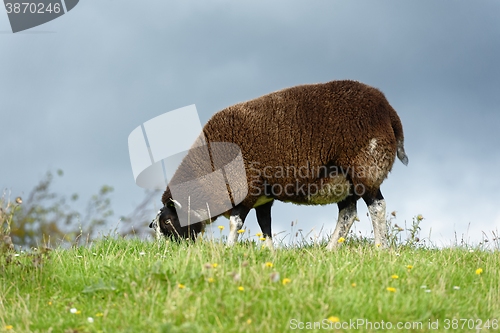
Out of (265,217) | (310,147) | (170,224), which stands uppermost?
(310,147)

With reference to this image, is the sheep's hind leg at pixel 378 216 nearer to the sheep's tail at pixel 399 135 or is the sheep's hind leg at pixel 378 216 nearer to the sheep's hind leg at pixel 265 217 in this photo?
the sheep's tail at pixel 399 135

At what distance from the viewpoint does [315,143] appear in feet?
27.3

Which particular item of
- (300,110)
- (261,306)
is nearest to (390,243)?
(300,110)

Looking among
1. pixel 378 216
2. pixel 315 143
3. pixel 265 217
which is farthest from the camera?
pixel 265 217

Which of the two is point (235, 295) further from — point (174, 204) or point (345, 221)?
point (174, 204)

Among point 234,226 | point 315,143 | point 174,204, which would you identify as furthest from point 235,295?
point 174,204

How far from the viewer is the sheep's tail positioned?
9.05 metres

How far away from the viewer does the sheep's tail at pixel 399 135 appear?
905 cm

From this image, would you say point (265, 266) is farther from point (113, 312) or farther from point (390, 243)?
point (390, 243)

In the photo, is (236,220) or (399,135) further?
(399,135)

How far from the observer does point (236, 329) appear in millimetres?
4113

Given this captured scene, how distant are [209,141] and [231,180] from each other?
0.79m

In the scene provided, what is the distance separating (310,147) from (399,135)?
179 cm

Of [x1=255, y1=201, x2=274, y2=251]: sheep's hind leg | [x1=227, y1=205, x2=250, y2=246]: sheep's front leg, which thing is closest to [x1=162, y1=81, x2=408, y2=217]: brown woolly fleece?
[x1=227, y1=205, x2=250, y2=246]: sheep's front leg
